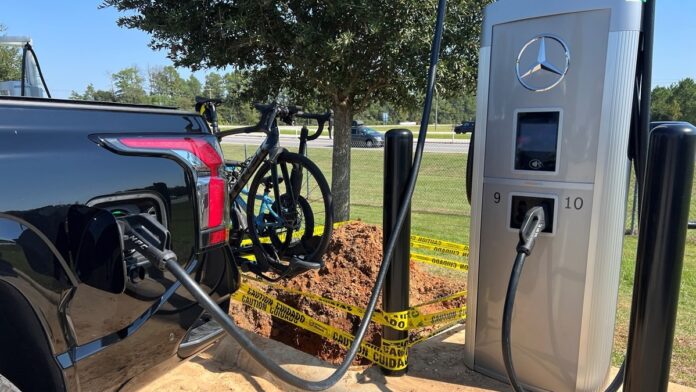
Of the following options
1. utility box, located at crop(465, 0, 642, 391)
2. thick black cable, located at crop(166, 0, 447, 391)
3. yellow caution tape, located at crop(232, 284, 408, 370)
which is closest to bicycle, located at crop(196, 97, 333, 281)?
yellow caution tape, located at crop(232, 284, 408, 370)

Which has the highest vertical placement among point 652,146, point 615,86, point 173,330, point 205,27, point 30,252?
point 205,27

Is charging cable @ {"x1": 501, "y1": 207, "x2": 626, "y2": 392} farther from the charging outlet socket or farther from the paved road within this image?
the paved road

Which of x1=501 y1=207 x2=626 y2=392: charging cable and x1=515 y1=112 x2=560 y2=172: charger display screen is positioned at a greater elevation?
x1=515 y1=112 x2=560 y2=172: charger display screen

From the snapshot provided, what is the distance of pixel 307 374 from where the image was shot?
9.67ft

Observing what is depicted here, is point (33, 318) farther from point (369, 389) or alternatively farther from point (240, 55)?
point (240, 55)

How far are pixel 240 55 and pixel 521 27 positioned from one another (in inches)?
131

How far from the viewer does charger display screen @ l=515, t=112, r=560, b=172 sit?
250cm

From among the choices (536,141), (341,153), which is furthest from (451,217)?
(536,141)

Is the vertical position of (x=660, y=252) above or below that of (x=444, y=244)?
above

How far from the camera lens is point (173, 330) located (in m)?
1.98

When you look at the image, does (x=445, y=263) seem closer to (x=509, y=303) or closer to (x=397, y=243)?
(x=397, y=243)

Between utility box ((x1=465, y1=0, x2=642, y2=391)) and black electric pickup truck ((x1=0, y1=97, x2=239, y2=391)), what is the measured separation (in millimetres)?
1524

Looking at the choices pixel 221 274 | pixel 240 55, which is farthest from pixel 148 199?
pixel 240 55

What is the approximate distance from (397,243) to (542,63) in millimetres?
1225
